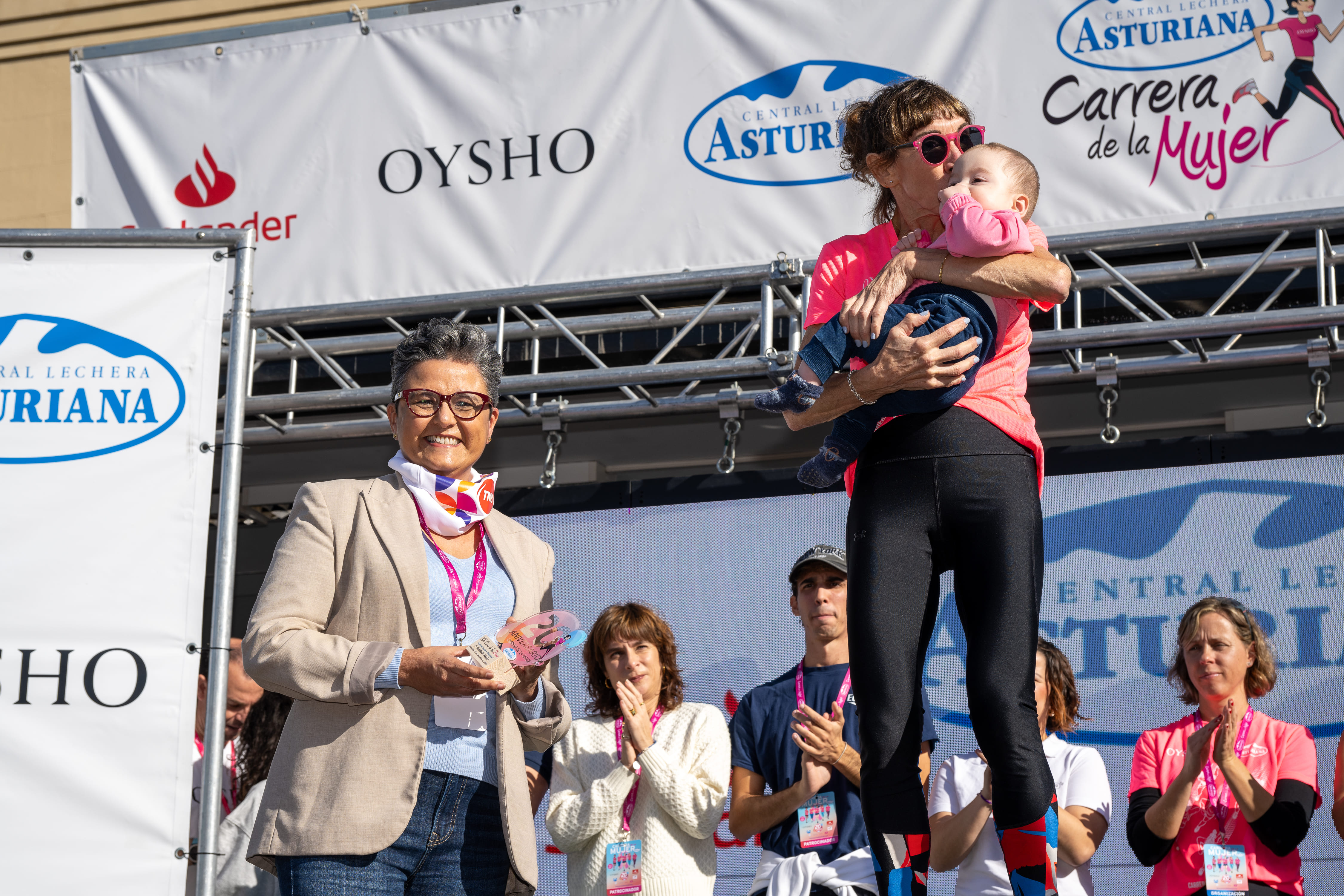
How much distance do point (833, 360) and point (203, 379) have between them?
A: 4.09 ft

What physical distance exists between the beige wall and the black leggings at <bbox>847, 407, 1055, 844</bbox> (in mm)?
6152

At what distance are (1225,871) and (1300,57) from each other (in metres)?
2.71

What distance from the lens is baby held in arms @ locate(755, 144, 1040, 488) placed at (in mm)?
1973

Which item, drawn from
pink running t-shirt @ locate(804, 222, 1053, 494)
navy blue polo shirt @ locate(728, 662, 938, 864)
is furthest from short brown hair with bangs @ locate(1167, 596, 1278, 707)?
pink running t-shirt @ locate(804, 222, 1053, 494)

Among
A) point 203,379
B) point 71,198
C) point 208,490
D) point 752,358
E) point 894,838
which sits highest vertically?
point 71,198

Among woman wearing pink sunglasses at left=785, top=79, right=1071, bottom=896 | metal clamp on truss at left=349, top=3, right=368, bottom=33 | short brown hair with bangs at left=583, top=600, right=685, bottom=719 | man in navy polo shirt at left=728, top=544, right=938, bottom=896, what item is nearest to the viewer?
woman wearing pink sunglasses at left=785, top=79, right=1071, bottom=896

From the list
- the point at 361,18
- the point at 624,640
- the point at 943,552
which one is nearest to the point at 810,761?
the point at 624,640

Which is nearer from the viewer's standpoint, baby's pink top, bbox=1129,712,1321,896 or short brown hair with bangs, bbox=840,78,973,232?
short brown hair with bangs, bbox=840,78,973,232

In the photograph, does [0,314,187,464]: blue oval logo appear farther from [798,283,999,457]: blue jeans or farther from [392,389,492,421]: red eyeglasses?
[798,283,999,457]: blue jeans

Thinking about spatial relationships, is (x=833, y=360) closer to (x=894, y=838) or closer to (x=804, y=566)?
(x=894, y=838)

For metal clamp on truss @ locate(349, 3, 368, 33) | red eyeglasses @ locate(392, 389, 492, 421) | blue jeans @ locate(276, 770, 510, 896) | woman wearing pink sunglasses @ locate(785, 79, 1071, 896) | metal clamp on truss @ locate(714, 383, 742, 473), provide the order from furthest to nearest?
metal clamp on truss @ locate(349, 3, 368, 33)
metal clamp on truss @ locate(714, 383, 742, 473)
red eyeglasses @ locate(392, 389, 492, 421)
blue jeans @ locate(276, 770, 510, 896)
woman wearing pink sunglasses @ locate(785, 79, 1071, 896)

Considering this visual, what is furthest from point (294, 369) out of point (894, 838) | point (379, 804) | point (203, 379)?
point (894, 838)

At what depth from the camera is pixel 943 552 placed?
6.59ft

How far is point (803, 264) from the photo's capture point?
4.88 meters
